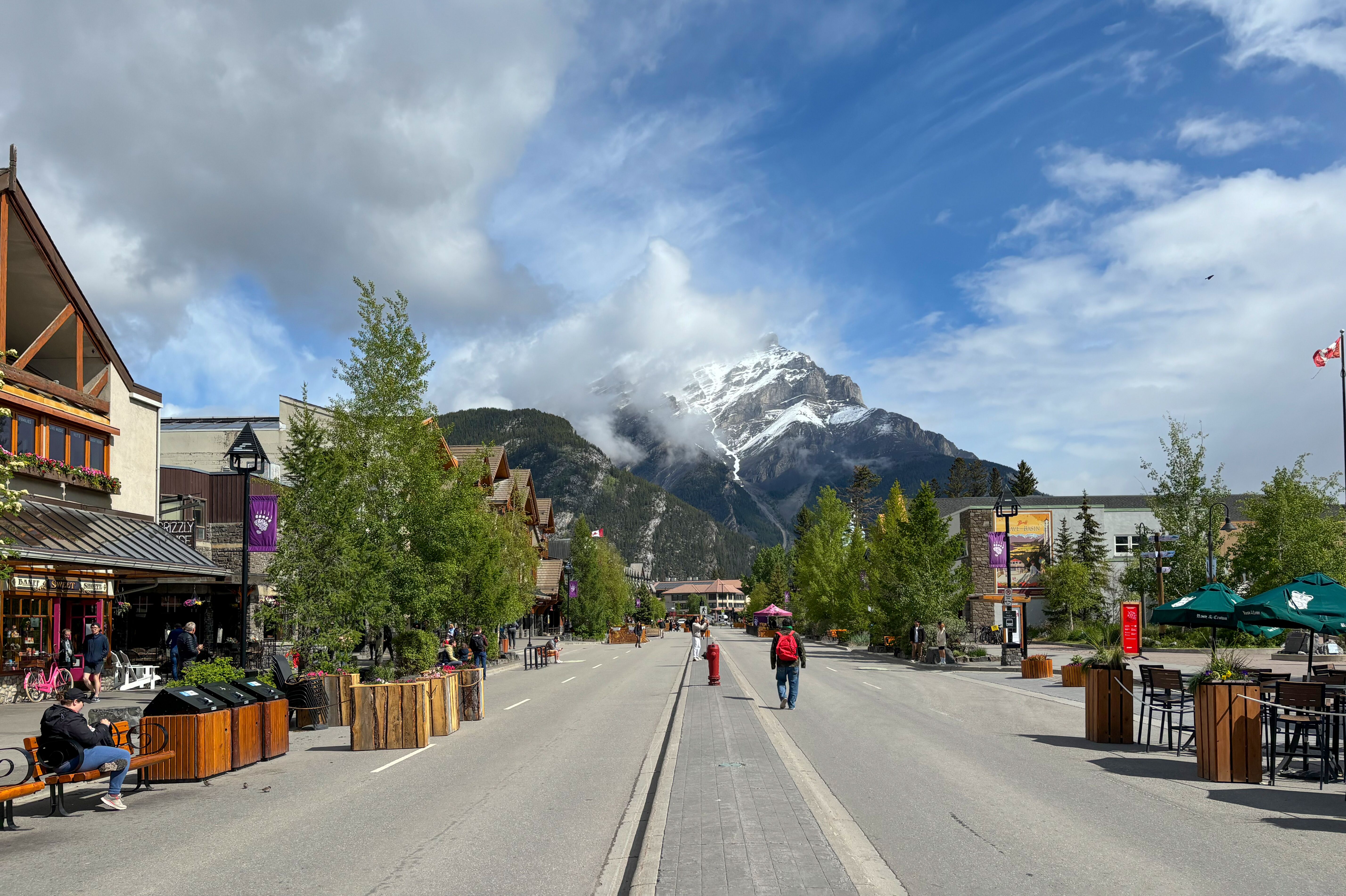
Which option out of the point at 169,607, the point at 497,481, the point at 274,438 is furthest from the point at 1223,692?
the point at 497,481

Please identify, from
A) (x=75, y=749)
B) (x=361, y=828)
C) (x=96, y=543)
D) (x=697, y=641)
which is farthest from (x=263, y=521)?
(x=361, y=828)

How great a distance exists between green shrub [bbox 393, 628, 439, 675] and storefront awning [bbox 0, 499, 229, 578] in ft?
16.2

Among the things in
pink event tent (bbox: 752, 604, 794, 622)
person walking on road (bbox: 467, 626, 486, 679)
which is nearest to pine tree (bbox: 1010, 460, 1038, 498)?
pink event tent (bbox: 752, 604, 794, 622)

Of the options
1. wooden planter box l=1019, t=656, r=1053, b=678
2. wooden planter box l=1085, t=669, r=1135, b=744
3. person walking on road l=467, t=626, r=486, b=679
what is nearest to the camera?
wooden planter box l=1085, t=669, r=1135, b=744

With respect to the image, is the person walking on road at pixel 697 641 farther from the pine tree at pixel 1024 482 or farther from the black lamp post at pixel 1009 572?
the pine tree at pixel 1024 482

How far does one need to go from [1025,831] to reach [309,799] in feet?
24.7

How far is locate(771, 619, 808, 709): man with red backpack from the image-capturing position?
20828 millimetres

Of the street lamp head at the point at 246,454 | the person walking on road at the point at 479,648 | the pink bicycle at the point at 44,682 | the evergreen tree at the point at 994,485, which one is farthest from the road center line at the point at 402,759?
the evergreen tree at the point at 994,485

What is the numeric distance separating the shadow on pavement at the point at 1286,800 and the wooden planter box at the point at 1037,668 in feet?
70.1

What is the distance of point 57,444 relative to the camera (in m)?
25.5

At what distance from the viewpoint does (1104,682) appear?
612 inches

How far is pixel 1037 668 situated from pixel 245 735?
25.9 metres

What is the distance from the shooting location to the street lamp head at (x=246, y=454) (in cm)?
2000

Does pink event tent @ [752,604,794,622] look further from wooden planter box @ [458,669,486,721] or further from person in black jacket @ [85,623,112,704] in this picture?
person in black jacket @ [85,623,112,704]
